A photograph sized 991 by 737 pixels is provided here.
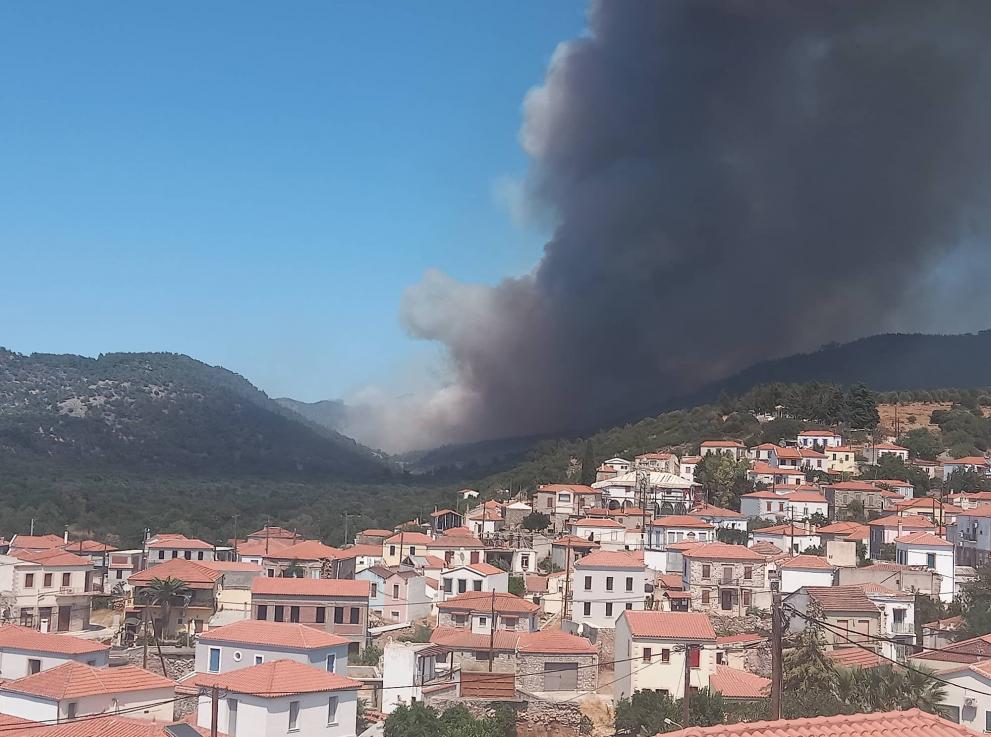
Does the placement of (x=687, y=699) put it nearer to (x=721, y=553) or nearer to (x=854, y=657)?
(x=854, y=657)

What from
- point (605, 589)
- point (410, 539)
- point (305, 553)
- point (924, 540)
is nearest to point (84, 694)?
point (605, 589)

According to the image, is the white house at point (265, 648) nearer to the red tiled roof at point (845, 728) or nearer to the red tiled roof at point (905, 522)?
the red tiled roof at point (845, 728)

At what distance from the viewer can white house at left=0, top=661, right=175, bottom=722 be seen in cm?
3102

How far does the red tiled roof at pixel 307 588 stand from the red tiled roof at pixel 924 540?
97.2 feet

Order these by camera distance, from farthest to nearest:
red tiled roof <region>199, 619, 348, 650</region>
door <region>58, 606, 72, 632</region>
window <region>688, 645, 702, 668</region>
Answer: door <region>58, 606, 72, 632</region> < window <region>688, 645, 702, 668</region> < red tiled roof <region>199, 619, 348, 650</region>

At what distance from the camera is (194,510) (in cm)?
9831

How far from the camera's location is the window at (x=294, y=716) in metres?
30.8

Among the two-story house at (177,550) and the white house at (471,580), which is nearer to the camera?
the white house at (471,580)

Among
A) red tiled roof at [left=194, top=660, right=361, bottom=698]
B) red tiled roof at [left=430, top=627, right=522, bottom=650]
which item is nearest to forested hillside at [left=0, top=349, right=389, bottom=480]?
red tiled roof at [left=430, top=627, right=522, bottom=650]

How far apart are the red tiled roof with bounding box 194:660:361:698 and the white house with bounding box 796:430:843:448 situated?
79580mm

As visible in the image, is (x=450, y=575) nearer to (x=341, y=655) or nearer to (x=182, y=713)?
(x=341, y=655)

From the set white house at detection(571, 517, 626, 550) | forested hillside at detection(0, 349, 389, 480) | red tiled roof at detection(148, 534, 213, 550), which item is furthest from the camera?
forested hillside at detection(0, 349, 389, 480)

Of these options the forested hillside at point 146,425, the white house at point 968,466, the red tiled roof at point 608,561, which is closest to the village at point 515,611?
the red tiled roof at point 608,561

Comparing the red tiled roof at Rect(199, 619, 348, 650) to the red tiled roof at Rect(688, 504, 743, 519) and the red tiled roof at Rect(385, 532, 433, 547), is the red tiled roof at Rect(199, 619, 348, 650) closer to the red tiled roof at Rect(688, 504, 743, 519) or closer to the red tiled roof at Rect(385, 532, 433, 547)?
the red tiled roof at Rect(385, 532, 433, 547)
